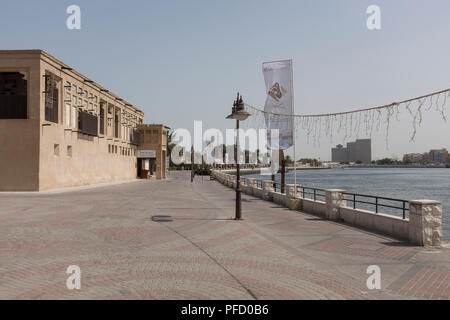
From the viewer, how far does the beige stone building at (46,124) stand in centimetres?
3003

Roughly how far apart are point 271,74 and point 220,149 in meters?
140

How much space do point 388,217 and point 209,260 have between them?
6.74 metres

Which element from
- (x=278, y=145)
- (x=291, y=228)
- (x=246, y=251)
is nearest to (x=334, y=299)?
(x=246, y=251)

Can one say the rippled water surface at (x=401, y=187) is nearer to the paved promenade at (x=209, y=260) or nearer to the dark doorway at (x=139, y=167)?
the paved promenade at (x=209, y=260)

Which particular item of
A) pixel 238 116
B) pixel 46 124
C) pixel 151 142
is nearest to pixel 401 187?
pixel 151 142

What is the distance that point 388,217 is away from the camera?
11.9 m

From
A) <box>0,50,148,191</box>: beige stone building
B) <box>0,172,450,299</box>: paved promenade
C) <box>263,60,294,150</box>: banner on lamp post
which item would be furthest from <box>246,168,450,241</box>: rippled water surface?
<box>0,50,148,191</box>: beige stone building

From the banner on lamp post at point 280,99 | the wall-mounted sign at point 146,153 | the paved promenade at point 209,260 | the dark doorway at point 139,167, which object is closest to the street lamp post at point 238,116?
the paved promenade at point 209,260

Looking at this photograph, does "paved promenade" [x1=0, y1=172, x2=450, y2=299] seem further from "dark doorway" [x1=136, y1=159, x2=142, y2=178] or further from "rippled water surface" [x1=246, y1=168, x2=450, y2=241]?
"dark doorway" [x1=136, y1=159, x2=142, y2=178]

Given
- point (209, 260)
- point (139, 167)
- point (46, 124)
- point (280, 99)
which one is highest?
point (280, 99)

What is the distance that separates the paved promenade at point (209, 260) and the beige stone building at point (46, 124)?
1737 centimetres

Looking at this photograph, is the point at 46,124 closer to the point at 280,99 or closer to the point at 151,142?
the point at 280,99

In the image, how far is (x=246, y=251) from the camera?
9383mm

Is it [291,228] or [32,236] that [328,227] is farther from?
[32,236]
